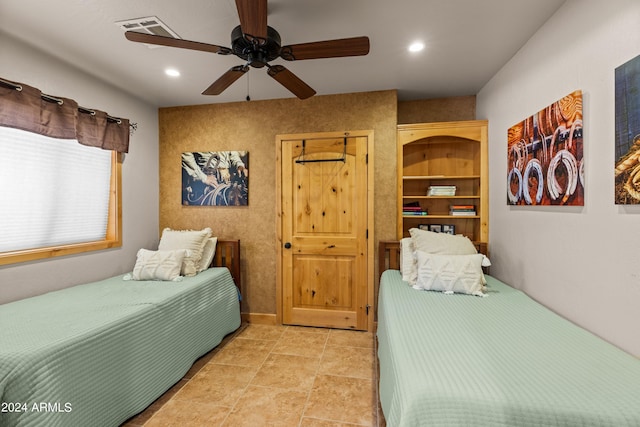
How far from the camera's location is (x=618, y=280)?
138 cm

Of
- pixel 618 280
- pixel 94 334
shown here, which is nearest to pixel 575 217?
pixel 618 280

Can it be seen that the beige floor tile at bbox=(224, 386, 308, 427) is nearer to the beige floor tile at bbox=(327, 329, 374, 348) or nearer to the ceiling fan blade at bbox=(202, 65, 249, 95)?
the beige floor tile at bbox=(327, 329, 374, 348)

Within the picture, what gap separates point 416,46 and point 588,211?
157cm

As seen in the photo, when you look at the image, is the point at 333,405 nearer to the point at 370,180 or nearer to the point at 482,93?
the point at 370,180

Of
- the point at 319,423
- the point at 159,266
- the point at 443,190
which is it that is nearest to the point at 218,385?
the point at 319,423

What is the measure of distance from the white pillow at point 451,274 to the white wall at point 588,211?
0.38 meters

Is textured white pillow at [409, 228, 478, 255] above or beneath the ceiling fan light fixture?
beneath

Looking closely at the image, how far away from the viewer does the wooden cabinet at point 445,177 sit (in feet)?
9.50

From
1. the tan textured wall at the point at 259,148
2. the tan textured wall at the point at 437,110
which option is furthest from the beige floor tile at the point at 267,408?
the tan textured wall at the point at 437,110

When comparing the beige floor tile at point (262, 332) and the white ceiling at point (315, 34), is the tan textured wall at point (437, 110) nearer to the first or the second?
the white ceiling at point (315, 34)

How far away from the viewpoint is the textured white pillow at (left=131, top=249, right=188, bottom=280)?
103 inches

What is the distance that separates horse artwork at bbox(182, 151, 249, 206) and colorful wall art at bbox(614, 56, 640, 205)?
2.97 m

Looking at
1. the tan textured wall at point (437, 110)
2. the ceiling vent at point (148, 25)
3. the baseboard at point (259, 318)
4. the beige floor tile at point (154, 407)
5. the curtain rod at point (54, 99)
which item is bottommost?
the beige floor tile at point (154, 407)

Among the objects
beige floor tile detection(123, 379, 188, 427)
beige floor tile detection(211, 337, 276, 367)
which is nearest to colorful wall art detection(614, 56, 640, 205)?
beige floor tile detection(211, 337, 276, 367)
